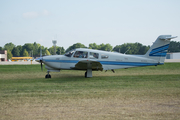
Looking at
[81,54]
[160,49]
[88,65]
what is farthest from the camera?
[160,49]

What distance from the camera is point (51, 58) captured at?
43.3 feet

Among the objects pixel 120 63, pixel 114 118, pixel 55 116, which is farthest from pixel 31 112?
pixel 120 63

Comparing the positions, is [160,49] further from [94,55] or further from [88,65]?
[88,65]

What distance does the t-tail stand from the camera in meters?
13.2

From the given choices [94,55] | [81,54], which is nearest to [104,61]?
[94,55]

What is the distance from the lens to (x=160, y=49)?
43.6 ft

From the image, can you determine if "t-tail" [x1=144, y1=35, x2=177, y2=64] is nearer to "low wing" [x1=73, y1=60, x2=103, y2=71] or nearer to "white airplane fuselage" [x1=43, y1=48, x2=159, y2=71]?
"white airplane fuselage" [x1=43, y1=48, x2=159, y2=71]

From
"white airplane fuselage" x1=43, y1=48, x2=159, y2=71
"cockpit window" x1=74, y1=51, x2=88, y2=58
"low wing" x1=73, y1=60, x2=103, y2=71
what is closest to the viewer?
"low wing" x1=73, y1=60, x2=103, y2=71

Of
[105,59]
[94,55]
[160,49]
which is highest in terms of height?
[160,49]

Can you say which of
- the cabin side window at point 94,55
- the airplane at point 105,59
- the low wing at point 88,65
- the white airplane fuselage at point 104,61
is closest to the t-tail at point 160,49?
the airplane at point 105,59

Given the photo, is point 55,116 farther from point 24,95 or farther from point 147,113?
point 24,95

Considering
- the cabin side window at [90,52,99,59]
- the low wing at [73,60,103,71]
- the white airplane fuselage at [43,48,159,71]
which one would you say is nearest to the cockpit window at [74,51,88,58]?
the white airplane fuselage at [43,48,159,71]

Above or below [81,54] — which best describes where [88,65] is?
below

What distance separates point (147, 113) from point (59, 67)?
9094 millimetres
